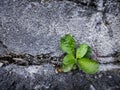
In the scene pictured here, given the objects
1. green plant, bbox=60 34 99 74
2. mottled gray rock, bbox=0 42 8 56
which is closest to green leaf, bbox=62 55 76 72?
green plant, bbox=60 34 99 74

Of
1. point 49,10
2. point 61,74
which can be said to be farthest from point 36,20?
point 61,74

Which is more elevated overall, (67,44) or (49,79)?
(67,44)

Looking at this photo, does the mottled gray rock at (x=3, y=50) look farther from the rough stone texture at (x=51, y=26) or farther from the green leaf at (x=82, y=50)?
the green leaf at (x=82, y=50)

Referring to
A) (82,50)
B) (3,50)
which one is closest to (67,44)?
(82,50)

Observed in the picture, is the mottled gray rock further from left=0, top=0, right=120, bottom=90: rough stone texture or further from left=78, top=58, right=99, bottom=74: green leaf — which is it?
left=78, top=58, right=99, bottom=74: green leaf

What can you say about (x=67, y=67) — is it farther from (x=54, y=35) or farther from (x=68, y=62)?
(x=54, y=35)

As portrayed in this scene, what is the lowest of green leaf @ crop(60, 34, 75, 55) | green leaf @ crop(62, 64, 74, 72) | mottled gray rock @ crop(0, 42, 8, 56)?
green leaf @ crop(62, 64, 74, 72)

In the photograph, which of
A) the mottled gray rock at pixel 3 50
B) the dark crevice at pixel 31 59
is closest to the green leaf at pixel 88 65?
the dark crevice at pixel 31 59

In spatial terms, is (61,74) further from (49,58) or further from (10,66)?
(10,66)
